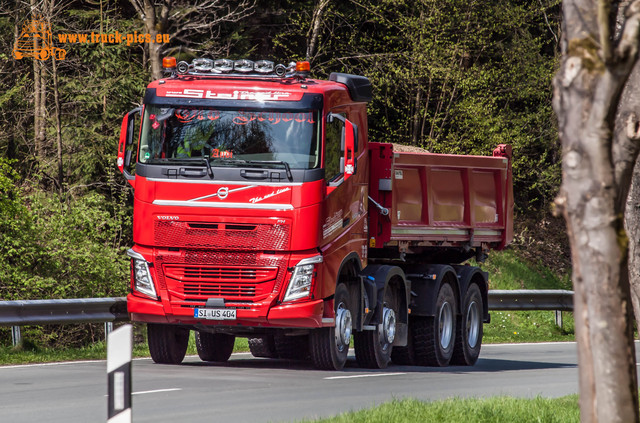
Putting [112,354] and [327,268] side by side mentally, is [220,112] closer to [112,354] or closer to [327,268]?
[327,268]

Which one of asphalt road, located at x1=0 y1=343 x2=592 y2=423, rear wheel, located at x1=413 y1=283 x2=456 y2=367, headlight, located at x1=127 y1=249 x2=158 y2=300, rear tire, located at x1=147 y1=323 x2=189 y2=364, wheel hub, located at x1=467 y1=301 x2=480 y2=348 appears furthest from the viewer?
wheel hub, located at x1=467 y1=301 x2=480 y2=348

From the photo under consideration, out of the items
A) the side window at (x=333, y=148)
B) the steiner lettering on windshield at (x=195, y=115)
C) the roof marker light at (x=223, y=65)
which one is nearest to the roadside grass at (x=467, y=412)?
the side window at (x=333, y=148)

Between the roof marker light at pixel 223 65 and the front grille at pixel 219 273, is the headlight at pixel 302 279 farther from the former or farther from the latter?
the roof marker light at pixel 223 65

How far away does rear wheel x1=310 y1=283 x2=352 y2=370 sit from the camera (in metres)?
14.1

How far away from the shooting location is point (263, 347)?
54.8 feet

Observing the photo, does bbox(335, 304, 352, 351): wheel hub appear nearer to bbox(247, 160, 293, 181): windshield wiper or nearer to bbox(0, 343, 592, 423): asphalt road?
bbox(0, 343, 592, 423): asphalt road

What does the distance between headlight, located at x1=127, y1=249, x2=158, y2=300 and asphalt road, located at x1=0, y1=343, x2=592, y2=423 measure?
91cm

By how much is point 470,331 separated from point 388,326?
2.82 meters

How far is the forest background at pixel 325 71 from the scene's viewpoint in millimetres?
27812

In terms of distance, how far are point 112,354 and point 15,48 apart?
81.1 ft

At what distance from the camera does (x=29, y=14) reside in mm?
28969

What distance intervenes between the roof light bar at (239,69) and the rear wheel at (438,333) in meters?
4.27

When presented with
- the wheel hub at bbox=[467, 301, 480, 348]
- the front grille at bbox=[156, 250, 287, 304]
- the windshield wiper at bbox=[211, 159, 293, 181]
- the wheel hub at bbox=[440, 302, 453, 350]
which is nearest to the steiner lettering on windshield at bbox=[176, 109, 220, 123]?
the windshield wiper at bbox=[211, 159, 293, 181]

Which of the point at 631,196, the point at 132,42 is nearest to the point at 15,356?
the point at 631,196
